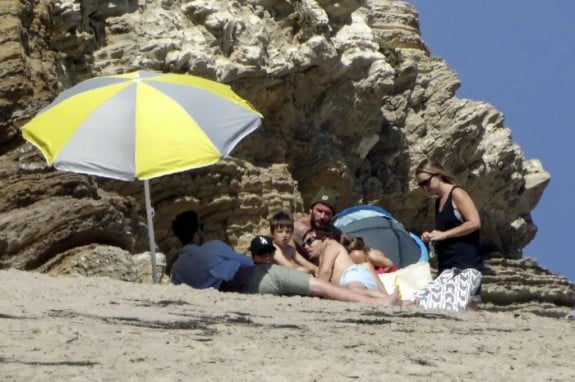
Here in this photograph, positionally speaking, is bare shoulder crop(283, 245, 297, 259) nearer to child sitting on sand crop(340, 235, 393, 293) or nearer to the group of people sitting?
the group of people sitting

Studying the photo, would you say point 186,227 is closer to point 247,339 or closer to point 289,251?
point 289,251

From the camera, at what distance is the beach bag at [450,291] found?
1359 cm

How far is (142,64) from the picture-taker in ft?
73.6

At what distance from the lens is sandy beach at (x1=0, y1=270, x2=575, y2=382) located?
896cm

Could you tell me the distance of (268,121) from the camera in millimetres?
25703

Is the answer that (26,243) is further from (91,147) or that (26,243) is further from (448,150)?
(448,150)

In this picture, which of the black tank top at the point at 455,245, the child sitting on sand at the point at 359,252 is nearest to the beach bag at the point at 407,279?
the child sitting on sand at the point at 359,252

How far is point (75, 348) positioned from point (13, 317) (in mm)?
1272

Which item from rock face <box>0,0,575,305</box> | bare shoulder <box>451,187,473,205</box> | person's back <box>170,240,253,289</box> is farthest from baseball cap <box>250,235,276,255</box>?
rock face <box>0,0,575,305</box>

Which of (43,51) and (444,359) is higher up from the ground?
(43,51)

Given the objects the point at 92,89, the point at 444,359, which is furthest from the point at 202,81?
the point at 444,359

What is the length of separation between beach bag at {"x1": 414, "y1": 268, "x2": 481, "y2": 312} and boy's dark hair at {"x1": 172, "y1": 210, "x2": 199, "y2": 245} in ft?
6.02

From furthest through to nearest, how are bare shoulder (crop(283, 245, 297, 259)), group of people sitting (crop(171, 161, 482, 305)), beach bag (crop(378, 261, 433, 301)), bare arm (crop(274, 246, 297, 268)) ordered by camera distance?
bare shoulder (crop(283, 245, 297, 259))
bare arm (crop(274, 246, 297, 268))
beach bag (crop(378, 261, 433, 301))
group of people sitting (crop(171, 161, 482, 305))

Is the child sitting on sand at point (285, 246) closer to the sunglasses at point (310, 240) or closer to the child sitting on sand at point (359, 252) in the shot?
the sunglasses at point (310, 240)
